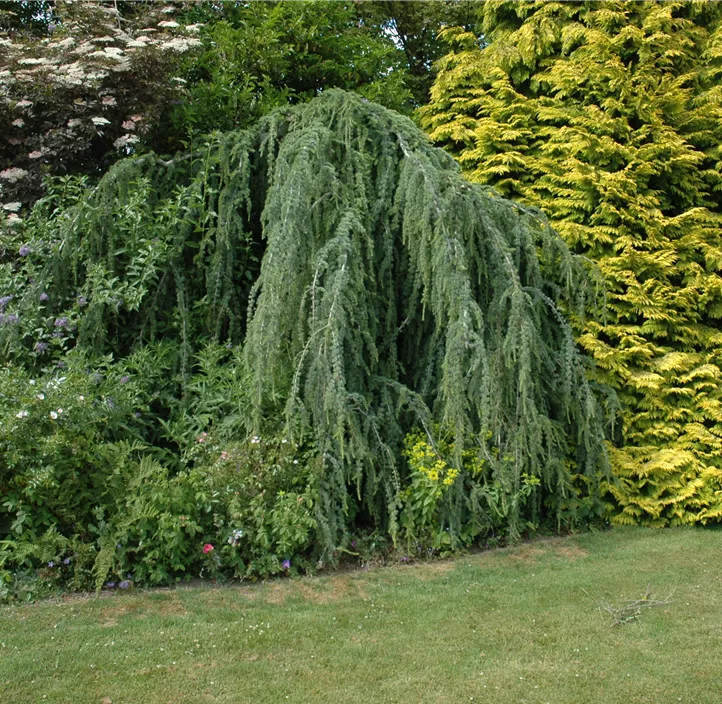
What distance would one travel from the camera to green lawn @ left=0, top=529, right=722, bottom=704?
3070 millimetres

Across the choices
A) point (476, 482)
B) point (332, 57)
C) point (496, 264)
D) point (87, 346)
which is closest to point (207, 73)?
point (332, 57)

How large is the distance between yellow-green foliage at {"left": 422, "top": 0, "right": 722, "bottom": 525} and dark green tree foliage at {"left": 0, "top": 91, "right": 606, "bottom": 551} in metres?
0.47

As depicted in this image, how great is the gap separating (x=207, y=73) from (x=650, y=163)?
12.8 feet

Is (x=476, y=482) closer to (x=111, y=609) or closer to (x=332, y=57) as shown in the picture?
(x=111, y=609)

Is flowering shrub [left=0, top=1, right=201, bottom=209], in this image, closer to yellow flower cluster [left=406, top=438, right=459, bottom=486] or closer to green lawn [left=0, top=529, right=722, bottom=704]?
yellow flower cluster [left=406, top=438, right=459, bottom=486]

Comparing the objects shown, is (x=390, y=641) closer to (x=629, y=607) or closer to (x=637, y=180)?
(x=629, y=607)

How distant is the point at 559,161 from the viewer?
597 centimetres

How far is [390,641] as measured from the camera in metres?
3.50

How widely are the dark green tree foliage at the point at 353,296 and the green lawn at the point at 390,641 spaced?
18.4 inches

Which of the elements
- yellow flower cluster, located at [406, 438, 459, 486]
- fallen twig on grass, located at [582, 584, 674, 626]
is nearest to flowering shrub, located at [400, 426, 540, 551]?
yellow flower cluster, located at [406, 438, 459, 486]

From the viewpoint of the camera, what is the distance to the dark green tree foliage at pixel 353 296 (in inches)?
169

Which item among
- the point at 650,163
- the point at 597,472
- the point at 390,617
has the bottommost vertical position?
the point at 390,617

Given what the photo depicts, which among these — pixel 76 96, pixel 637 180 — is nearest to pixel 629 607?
pixel 637 180

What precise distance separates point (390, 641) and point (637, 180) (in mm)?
3869
